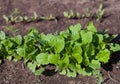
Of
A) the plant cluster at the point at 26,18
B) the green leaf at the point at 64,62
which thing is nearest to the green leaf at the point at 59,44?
the green leaf at the point at 64,62

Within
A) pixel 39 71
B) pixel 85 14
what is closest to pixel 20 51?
pixel 39 71

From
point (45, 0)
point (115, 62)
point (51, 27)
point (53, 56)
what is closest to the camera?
point (53, 56)

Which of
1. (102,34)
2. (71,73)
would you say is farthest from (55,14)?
(71,73)

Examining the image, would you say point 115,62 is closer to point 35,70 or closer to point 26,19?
point 35,70

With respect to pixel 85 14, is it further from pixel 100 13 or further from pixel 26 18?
pixel 26 18

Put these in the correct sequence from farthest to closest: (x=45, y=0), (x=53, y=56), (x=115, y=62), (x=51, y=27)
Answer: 1. (x=45, y=0)
2. (x=51, y=27)
3. (x=115, y=62)
4. (x=53, y=56)

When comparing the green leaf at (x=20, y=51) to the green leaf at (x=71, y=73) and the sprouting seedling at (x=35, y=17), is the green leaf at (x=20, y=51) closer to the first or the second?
the green leaf at (x=71, y=73)

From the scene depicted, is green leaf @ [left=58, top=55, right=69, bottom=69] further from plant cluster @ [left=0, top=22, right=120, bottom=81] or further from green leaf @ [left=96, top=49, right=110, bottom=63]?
green leaf @ [left=96, top=49, right=110, bottom=63]

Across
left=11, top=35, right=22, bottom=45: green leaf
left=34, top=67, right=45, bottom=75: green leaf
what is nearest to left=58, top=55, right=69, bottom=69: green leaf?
left=34, top=67, right=45, bottom=75: green leaf
